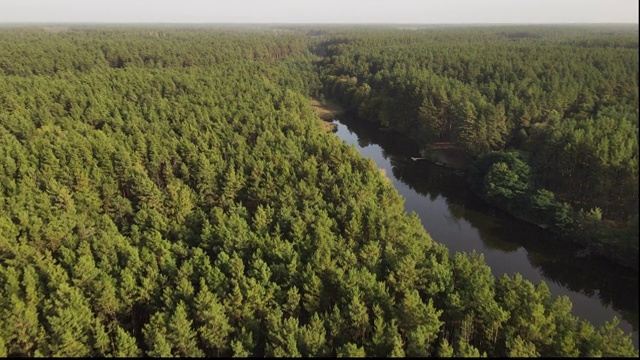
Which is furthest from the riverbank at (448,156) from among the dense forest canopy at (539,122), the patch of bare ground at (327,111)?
the patch of bare ground at (327,111)

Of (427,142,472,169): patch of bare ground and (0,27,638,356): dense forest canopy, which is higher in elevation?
(0,27,638,356): dense forest canopy

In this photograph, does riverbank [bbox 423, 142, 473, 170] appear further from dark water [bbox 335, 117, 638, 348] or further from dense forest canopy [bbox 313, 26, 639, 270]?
dark water [bbox 335, 117, 638, 348]

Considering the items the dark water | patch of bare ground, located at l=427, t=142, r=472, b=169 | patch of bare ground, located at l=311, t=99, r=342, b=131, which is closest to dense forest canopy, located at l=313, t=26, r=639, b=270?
patch of bare ground, located at l=427, t=142, r=472, b=169

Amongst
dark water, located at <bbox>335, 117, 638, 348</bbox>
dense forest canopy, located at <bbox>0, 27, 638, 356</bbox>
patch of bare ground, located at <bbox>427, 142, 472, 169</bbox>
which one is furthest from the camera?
patch of bare ground, located at <bbox>427, 142, 472, 169</bbox>

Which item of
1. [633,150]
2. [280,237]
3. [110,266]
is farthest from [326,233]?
[633,150]

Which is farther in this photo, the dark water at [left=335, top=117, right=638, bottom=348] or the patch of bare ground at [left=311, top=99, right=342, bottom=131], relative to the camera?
the patch of bare ground at [left=311, top=99, right=342, bottom=131]

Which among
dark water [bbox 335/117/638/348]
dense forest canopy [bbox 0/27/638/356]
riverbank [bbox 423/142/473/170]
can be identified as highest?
dense forest canopy [bbox 0/27/638/356]

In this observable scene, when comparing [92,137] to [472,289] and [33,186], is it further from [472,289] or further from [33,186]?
[472,289]

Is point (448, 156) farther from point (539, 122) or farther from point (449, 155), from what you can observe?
point (539, 122)

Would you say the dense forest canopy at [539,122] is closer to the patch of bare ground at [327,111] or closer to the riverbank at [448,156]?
the riverbank at [448,156]
